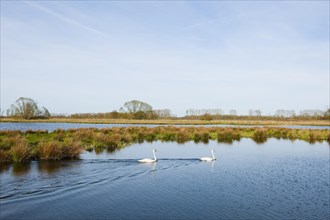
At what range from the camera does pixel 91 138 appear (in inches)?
1059

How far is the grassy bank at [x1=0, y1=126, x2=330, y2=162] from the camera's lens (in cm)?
1752

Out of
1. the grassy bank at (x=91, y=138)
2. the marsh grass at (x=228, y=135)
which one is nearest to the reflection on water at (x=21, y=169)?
the grassy bank at (x=91, y=138)

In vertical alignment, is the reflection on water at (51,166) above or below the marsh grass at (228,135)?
below

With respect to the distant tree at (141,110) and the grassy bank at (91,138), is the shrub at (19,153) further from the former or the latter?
the distant tree at (141,110)

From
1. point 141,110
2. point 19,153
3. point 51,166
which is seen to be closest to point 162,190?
point 51,166

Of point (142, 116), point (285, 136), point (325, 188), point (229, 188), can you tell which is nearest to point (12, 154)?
point (229, 188)

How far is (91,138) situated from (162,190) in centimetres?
1582

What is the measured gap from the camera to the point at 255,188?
12.9 m

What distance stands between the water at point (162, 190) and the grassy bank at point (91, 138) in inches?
44.6

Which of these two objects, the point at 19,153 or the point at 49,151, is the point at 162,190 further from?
the point at 19,153

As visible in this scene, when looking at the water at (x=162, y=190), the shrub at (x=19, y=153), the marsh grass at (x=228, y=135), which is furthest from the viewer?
the marsh grass at (x=228, y=135)

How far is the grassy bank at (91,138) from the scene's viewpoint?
1752 cm

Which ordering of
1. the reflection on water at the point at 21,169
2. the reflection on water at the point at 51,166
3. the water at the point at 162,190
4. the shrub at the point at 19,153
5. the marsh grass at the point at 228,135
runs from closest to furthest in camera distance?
the water at the point at 162,190 → the reflection on water at the point at 21,169 → the reflection on water at the point at 51,166 → the shrub at the point at 19,153 → the marsh grass at the point at 228,135

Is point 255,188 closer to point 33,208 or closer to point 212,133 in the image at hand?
point 33,208
